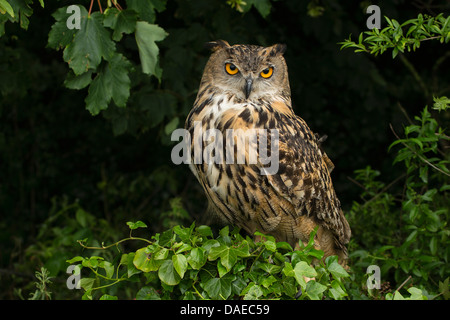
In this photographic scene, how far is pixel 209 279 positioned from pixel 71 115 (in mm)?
3411

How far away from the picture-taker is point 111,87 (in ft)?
8.18

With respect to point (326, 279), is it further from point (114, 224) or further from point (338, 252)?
point (114, 224)

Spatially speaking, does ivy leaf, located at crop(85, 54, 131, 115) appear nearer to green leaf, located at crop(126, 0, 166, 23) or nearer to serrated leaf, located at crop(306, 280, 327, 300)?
green leaf, located at crop(126, 0, 166, 23)

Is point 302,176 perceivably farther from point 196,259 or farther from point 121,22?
point 121,22

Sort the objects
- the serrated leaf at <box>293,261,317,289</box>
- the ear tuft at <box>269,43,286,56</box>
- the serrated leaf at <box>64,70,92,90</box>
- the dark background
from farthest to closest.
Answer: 1. the dark background
2. the ear tuft at <box>269,43,286,56</box>
3. the serrated leaf at <box>64,70,92,90</box>
4. the serrated leaf at <box>293,261,317,289</box>

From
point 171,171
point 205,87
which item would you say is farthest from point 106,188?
point 205,87

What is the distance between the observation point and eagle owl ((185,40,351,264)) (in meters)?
2.39

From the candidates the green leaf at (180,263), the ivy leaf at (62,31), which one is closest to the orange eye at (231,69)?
the ivy leaf at (62,31)

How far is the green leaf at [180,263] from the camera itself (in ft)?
6.23

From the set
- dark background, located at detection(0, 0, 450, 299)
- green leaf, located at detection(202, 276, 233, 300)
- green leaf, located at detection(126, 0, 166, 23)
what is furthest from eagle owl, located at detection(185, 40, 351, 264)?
dark background, located at detection(0, 0, 450, 299)

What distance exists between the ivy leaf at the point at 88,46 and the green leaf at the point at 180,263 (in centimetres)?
96

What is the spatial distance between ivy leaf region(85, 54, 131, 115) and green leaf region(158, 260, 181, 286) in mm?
852

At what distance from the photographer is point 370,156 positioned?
5.21 metres

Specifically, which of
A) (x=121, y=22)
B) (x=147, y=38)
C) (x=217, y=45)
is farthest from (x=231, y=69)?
(x=121, y=22)
